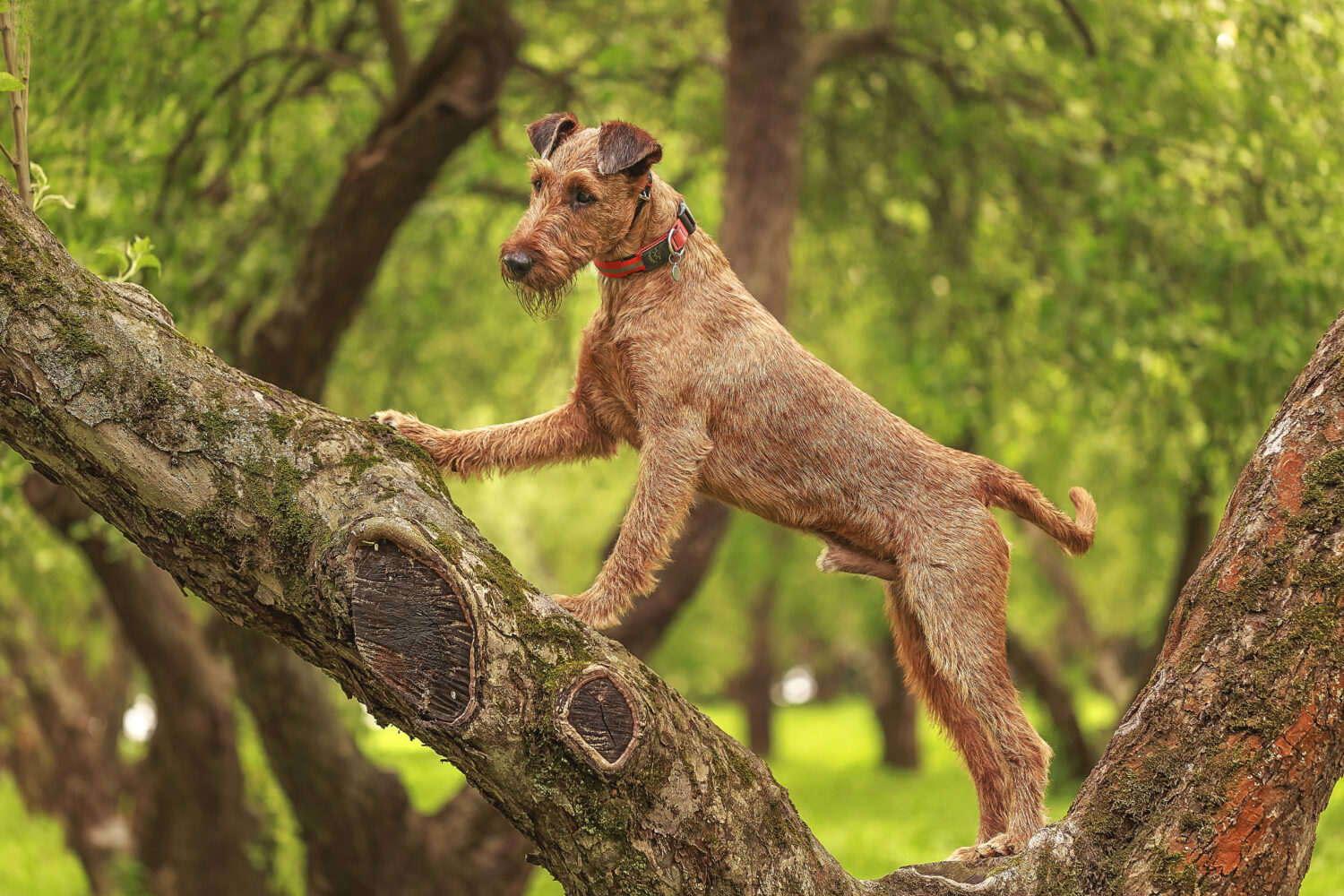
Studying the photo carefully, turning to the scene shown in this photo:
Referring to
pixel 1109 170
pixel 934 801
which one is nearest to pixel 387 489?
pixel 1109 170

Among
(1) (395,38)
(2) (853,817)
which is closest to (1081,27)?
(1) (395,38)

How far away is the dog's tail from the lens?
3041 mm

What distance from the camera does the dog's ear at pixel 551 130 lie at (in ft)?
9.60

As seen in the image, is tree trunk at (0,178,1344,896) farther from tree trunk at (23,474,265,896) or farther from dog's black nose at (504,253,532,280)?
tree trunk at (23,474,265,896)

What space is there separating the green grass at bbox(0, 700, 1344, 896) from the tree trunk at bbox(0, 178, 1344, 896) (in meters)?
3.54

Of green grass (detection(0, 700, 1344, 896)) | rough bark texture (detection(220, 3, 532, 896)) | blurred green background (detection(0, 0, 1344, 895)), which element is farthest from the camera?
green grass (detection(0, 700, 1344, 896))

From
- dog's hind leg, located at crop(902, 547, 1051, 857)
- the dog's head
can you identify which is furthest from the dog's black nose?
dog's hind leg, located at crop(902, 547, 1051, 857)

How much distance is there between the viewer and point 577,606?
2859mm

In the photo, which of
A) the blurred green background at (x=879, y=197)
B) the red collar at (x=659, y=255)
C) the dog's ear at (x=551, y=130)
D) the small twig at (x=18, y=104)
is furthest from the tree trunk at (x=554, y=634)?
the blurred green background at (x=879, y=197)

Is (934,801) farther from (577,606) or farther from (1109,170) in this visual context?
(577,606)

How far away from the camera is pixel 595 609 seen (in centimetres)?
284

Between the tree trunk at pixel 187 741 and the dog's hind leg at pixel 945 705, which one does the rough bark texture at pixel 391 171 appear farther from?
the dog's hind leg at pixel 945 705

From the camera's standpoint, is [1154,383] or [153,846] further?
[153,846]

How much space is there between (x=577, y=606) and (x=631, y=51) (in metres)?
7.41
